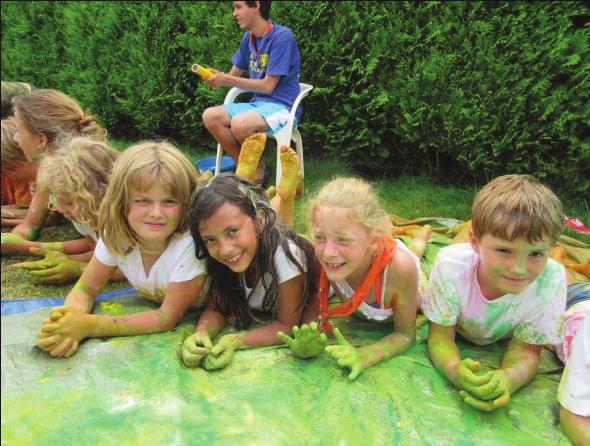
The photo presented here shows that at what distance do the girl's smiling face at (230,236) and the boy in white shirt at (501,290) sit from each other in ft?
2.65

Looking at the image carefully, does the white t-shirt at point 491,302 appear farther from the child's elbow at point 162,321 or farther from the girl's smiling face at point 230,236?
the child's elbow at point 162,321

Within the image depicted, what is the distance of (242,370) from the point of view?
2266mm

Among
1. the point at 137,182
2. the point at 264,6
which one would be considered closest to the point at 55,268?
the point at 137,182

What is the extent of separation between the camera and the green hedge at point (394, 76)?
4.04 meters

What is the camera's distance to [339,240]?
2.15 metres

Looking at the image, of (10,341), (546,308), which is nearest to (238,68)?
(10,341)

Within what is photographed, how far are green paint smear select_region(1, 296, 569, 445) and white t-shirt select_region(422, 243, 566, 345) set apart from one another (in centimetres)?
19

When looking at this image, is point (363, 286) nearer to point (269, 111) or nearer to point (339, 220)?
point (339, 220)

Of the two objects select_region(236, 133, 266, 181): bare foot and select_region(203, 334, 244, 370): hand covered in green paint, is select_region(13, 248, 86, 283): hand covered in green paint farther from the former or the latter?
select_region(203, 334, 244, 370): hand covered in green paint

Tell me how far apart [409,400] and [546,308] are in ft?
2.21

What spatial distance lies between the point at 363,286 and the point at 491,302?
523 mm

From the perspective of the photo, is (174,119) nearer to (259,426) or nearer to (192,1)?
(192,1)

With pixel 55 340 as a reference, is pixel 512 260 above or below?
above

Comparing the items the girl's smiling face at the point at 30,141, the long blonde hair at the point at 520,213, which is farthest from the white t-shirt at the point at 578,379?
the girl's smiling face at the point at 30,141
